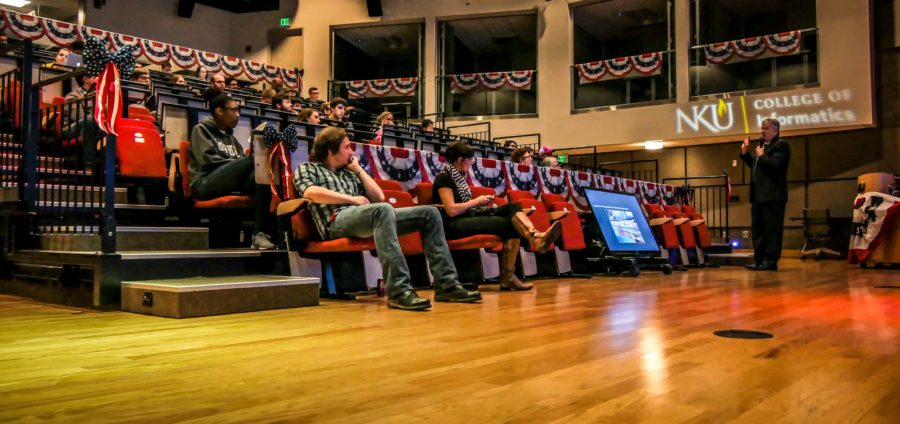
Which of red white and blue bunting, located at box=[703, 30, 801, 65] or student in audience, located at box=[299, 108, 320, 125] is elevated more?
red white and blue bunting, located at box=[703, 30, 801, 65]

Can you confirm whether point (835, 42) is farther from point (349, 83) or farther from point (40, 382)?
point (40, 382)

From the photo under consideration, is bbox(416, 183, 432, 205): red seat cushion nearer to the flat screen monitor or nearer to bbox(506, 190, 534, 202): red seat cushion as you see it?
bbox(506, 190, 534, 202): red seat cushion

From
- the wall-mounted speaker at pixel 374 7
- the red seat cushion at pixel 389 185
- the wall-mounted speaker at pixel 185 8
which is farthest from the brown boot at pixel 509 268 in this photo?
the wall-mounted speaker at pixel 185 8

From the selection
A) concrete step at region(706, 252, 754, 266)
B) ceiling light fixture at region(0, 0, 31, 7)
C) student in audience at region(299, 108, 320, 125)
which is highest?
ceiling light fixture at region(0, 0, 31, 7)

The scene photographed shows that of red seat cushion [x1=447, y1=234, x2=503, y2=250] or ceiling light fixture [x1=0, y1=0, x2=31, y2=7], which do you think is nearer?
red seat cushion [x1=447, y1=234, x2=503, y2=250]

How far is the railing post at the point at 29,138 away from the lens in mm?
3117

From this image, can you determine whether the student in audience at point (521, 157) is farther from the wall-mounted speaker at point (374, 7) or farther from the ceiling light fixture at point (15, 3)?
the ceiling light fixture at point (15, 3)

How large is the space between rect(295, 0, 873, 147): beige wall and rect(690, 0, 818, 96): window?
22cm

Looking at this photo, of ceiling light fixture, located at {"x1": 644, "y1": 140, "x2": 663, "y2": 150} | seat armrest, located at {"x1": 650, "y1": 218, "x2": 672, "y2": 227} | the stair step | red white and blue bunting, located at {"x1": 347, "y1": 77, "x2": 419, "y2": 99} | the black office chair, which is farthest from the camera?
red white and blue bunting, located at {"x1": 347, "y1": 77, "x2": 419, "y2": 99}

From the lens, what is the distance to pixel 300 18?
14141 millimetres

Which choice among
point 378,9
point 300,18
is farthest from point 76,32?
point 378,9

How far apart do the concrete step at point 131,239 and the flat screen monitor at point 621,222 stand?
324 centimetres

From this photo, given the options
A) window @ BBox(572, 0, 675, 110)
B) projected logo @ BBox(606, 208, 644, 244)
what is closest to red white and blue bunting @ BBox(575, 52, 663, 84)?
window @ BBox(572, 0, 675, 110)

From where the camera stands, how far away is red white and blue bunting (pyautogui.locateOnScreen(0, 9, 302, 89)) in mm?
9906
